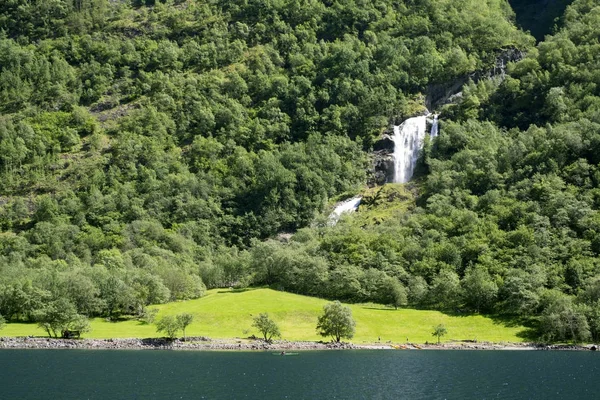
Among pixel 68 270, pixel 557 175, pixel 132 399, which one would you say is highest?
pixel 557 175

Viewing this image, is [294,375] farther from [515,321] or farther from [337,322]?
[515,321]

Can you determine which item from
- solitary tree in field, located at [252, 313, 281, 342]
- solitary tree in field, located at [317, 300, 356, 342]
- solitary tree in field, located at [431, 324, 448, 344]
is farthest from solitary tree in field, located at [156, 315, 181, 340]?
solitary tree in field, located at [431, 324, 448, 344]

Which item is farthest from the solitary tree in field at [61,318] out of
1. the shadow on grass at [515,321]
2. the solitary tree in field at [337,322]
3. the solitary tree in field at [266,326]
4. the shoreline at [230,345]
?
the shadow on grass at [515,321]

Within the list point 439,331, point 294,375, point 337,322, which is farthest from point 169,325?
point 439,331

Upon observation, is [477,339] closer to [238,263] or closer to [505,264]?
[505,264]

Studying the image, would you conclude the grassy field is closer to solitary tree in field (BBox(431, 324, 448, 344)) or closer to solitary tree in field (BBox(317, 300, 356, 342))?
solitary tree in field (BBox(431, 324, 448, 344))

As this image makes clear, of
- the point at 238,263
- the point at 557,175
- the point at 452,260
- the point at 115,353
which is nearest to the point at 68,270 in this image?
the point at 238,263
